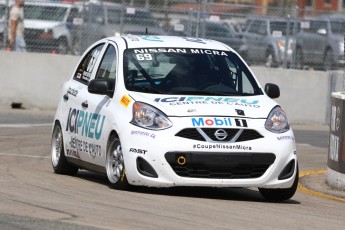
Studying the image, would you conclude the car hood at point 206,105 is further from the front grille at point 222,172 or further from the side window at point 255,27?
the side window at point 255,27

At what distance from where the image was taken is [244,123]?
1073 centimetres

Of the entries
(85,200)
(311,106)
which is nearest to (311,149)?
(311,106)

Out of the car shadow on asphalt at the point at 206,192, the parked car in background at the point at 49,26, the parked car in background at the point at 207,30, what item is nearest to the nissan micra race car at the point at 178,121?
the car shadow on asphalt at the point at 206,192

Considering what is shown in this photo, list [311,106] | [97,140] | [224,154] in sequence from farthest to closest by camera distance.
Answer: [311,106] < [97,140] < [224,154]

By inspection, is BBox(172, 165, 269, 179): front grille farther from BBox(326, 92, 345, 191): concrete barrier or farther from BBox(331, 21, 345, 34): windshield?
BBox(331, 21, 345, 34): windshield

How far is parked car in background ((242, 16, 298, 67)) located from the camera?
24.7 metres

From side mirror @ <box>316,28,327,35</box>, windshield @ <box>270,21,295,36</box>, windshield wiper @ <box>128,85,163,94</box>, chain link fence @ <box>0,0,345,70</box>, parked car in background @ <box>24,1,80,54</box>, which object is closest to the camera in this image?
windshield wiper @ <box>128,85,163,94</box>

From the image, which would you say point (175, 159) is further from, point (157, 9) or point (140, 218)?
point (157, 9)

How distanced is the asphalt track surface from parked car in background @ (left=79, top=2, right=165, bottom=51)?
34.9ft

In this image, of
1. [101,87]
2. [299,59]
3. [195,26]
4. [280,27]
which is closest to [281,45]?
[280,27]

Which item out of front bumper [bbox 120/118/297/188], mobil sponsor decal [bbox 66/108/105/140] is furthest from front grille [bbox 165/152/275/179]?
mobil sponsor decal [bbox 66/108/105/140]

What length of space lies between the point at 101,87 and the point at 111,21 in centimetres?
1361

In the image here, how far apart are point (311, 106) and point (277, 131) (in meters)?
13.2

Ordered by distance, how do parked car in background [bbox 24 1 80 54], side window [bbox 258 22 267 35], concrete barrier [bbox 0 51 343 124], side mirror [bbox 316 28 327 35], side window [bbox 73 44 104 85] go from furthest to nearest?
side mirror [bbox 316 28 327 35]
side window [bbox 258 22 267 35]
parked car in background [bbox 24 1 80 54]
concrete barrier [bbox 0 51 343 124]
side window [bbox 73 44 104 85]
